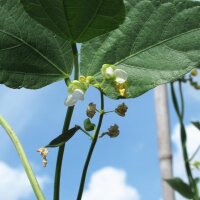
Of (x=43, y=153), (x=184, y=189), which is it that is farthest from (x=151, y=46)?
(x=184, y=189)

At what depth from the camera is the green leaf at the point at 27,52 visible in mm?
467

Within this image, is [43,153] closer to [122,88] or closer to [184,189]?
[122,88]

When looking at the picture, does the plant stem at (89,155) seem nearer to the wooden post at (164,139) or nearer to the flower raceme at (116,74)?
the flower raceme at (116,74)

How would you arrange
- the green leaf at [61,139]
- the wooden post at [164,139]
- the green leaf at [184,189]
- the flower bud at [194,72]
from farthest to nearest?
the wooden post at [164,139]
the flower bud at [194,72]
the green leaf at [184,189]
the green leaf at [61,139]

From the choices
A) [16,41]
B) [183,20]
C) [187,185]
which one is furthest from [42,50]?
[187,185]

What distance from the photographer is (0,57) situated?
48cm

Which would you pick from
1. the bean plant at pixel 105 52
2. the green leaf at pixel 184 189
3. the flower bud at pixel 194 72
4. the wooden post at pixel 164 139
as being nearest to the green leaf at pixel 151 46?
the bean plant at pixel 105 52

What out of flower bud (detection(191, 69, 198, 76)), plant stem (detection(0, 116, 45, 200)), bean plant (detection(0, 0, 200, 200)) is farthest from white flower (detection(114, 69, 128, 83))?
flower bud (detection(191, 69, 198, 76))

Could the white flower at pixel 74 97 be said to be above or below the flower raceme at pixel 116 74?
below

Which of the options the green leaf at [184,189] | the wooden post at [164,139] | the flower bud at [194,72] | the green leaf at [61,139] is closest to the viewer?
the green leaf at [61,139]

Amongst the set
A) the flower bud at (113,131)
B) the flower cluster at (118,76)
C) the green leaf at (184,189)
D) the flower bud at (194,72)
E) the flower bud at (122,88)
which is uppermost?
the flower bud at (194,72)

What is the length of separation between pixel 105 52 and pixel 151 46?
5cm

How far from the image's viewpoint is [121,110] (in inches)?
18.1

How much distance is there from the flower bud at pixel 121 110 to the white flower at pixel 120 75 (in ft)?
0.10
